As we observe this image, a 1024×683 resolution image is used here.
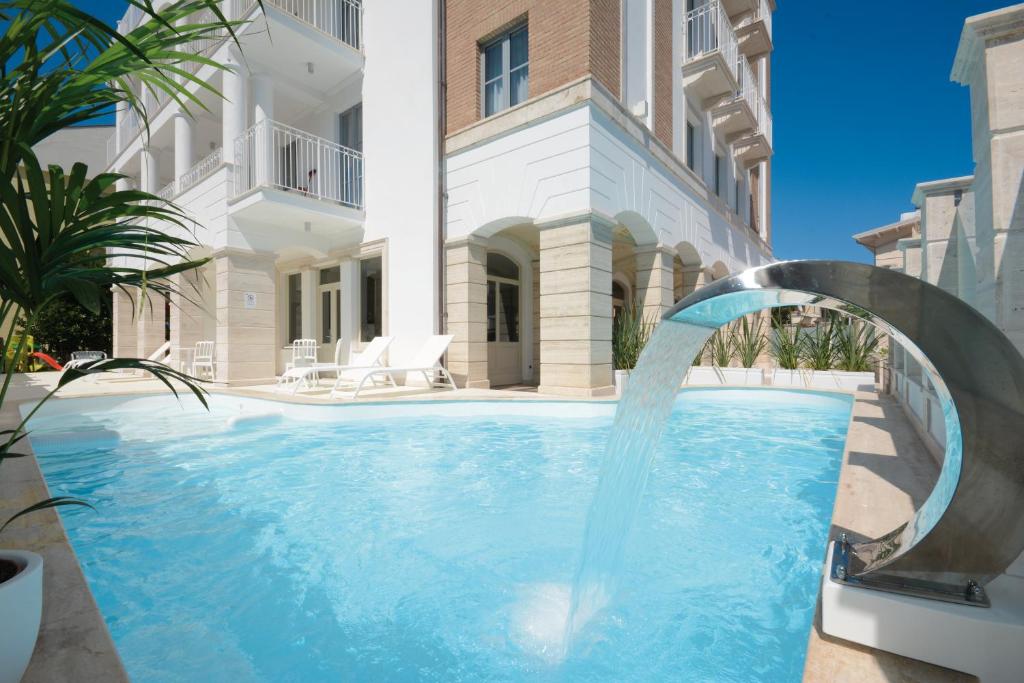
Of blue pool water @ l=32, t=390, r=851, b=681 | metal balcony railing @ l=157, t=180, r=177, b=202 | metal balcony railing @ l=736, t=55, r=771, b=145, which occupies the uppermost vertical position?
metal balcony railing @ l=736, t=55, r=771, b=145

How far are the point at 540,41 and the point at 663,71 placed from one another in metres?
3.44

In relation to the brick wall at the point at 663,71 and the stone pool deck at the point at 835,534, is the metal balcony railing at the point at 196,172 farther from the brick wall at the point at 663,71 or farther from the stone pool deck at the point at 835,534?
the stone pool deck at the point at 835,534

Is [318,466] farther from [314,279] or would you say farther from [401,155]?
[314,279]

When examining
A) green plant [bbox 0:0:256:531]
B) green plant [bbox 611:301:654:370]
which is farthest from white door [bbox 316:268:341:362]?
green plant [bbox 0:0:256:531]

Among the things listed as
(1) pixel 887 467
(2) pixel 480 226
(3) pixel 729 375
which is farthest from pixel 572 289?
(1) pixel 887 467

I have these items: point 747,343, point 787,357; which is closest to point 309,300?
point 747,343

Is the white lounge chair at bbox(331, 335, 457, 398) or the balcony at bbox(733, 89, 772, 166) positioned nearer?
the white lounge chair at bbox(331, 335, 457, 398)

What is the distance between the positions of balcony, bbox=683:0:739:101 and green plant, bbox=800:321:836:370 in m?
6.54

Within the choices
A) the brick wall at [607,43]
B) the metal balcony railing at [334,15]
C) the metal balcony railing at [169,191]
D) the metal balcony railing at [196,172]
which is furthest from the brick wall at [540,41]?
the metal balcony railing at [169,191]

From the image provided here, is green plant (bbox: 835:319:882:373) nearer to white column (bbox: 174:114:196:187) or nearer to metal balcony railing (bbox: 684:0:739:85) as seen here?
metal balcony railing (bbox: 684:0:739:85)

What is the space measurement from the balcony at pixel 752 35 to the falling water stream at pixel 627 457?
52.2 ft

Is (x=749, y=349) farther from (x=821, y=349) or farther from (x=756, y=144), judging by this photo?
(x=756, y=144)

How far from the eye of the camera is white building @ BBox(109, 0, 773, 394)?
813cm

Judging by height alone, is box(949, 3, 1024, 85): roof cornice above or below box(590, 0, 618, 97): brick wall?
below
